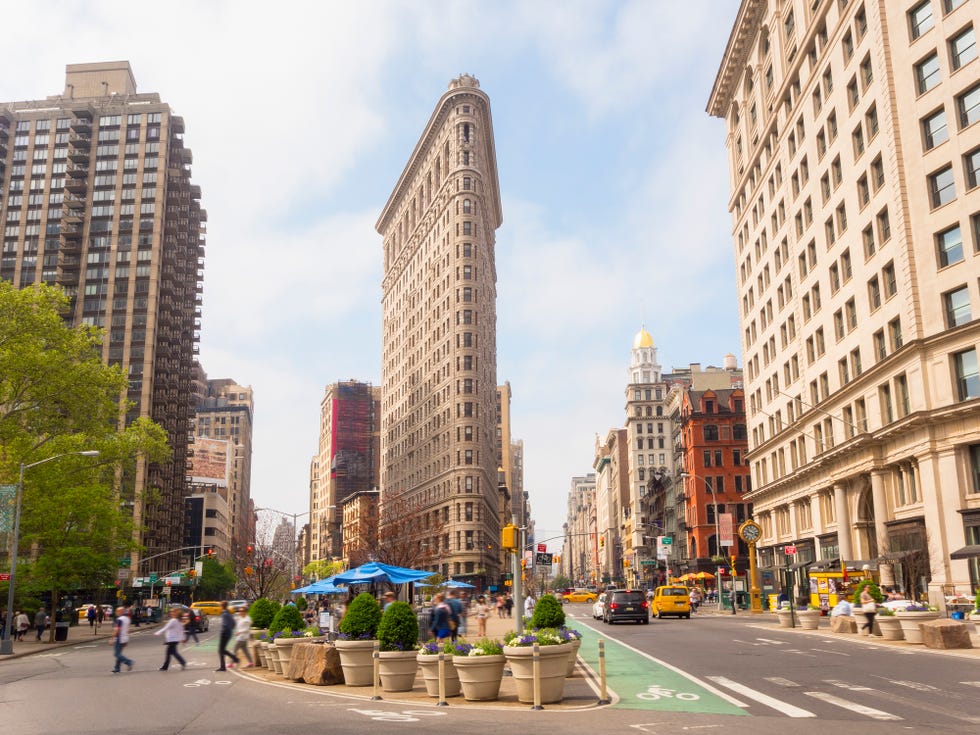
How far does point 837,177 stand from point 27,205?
113722mm

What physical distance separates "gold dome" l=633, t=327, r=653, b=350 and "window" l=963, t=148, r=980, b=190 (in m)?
124

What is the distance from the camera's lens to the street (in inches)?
534

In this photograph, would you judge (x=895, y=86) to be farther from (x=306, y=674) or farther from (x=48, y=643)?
(x=48, y=643)

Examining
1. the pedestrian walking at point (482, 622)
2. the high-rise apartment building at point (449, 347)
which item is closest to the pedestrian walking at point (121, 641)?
the pedestrian walking at point (482, 622)

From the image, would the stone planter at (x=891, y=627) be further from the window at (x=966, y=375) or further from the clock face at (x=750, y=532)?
the clock face at (x=750, y=532)

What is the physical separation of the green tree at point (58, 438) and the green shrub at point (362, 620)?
31.5 metres

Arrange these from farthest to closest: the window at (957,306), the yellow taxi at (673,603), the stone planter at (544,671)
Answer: the yellow taxi at (673,603), the window at (957,306), the stone planter at (544,671)

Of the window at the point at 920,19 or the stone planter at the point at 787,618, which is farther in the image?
the window at the point at 920,19

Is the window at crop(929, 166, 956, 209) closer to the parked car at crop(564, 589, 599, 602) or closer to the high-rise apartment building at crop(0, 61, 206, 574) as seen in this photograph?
the parked car at crop(564, 589, 599, 602)

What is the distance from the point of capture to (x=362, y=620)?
65.0 feet

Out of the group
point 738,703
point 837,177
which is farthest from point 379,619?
point 837,177

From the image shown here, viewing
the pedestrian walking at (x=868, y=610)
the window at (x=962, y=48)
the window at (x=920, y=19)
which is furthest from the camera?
the window at (x=920, y=19)

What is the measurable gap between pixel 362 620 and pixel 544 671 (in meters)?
5.31

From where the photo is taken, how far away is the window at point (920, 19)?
43572mm
